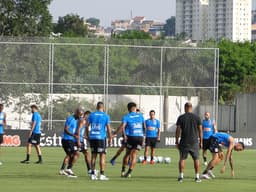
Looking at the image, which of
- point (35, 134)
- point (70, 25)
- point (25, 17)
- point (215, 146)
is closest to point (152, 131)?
point (35, 134)

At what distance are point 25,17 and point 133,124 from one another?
188 feet

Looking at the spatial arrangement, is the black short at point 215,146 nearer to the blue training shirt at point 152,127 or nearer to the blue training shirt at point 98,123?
the blue training shirt at point 98,123

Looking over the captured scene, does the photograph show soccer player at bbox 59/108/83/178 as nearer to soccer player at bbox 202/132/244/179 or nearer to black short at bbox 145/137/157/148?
soccer player at bbox 202/132/244/179

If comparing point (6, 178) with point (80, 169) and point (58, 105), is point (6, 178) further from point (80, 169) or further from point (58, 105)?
point (58, 105)

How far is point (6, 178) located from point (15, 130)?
23088 millimetres

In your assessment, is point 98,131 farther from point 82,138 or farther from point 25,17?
point 25,17

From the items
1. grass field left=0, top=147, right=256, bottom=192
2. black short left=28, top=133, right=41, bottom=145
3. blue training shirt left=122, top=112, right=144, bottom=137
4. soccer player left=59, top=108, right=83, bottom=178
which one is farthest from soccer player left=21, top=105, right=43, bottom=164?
blue training shirt left=122, top=112, right=144, bottom=137

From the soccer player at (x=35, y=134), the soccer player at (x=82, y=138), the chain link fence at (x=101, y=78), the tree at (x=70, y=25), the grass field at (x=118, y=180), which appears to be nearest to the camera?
the grass field at (x=118, y=180)

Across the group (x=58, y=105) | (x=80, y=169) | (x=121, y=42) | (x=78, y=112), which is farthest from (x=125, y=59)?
(x=78, y=112)

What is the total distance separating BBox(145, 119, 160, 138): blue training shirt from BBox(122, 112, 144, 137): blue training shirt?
8.91 metres

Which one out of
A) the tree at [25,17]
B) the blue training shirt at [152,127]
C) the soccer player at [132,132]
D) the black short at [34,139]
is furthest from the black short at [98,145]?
the tree at [25,17]

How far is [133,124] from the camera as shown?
83.2ft

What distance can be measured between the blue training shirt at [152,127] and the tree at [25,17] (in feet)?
153

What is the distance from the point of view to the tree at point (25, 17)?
80544 millimetres
